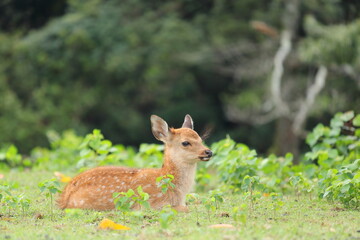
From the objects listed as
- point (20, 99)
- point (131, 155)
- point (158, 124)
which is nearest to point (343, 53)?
point (131, 155)

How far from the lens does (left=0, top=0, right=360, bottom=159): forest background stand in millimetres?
23469

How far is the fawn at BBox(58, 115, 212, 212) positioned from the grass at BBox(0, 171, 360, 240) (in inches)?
9.7

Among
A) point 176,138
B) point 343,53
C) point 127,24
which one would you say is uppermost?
point 127,24

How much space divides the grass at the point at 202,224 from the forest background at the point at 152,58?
13.6 m

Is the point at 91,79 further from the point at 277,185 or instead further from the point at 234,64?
the point at 277,185

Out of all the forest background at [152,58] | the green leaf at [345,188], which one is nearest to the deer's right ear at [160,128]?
the green leaf at [345,188]

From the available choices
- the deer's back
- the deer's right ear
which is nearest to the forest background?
the deer's right ear

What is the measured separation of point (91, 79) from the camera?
1100 inches

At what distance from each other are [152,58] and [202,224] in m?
19.0

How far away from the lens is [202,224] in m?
7.00

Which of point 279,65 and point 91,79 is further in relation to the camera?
point 91,79

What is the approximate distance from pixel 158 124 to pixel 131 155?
4464 millimetres

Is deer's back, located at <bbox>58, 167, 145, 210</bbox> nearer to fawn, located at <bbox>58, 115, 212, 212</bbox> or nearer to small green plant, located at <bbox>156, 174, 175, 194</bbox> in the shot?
fawn, located at <bbox>58, 115, 212, 212</bbox>

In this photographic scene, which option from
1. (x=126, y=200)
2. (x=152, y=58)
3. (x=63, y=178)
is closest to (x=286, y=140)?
(x=152, y=58)
